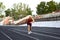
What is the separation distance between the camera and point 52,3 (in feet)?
567

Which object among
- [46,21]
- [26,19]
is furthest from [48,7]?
[26,19]

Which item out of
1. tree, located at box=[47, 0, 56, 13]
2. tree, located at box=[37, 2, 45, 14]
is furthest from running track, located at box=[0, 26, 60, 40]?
tree, located at box=[47, 0, 56, 13]

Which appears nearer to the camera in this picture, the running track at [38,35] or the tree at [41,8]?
the running track at [38,35]

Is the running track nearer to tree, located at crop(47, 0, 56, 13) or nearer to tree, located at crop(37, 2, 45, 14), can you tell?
tree, located at crop(37, 2, 45, 14)

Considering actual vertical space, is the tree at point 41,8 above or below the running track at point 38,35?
below

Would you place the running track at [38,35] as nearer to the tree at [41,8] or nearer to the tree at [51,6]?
the tree at [41,8]

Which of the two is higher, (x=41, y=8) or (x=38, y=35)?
(x=38, y=35)

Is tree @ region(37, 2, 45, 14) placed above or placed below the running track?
below

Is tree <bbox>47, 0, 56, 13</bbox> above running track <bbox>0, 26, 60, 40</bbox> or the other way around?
the other way around

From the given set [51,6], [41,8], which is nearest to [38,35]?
[41,8]

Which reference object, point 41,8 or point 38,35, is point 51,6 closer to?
point 41,8

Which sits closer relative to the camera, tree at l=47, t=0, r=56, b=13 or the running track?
the running track

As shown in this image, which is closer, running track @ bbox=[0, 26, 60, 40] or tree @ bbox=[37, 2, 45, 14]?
running track @ bbox=[0, 26, 60, 40]

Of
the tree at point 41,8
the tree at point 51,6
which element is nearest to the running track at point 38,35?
the tree at point 41,8
